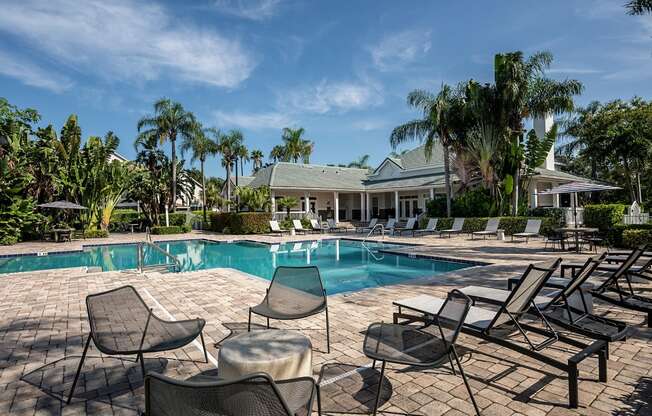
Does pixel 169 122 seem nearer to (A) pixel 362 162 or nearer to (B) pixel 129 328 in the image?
(B) pixel 129 328

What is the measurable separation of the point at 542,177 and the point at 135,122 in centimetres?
3016

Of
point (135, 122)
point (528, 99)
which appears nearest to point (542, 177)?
point (528, 99)

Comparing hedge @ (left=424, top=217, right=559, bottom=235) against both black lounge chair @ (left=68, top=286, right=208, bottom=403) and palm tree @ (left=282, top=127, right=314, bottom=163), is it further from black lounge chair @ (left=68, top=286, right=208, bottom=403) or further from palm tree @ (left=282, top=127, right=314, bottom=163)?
palm tree @ (left=282, top=127, right=314, bottom=163)

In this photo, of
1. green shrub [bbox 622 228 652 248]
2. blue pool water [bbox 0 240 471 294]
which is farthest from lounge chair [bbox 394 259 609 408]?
green shrub [bbox 622 228 652 248]

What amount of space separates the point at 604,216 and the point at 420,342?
16.2 meters

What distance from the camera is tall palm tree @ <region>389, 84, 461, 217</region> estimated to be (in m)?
22.1

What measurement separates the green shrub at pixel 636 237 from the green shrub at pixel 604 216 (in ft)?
6.71

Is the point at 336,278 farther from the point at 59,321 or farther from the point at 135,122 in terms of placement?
the point at 135,122

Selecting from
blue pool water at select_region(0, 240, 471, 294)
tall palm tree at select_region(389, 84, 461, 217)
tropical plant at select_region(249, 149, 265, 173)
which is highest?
tropical plant at select_region(249, 149, 265, 173)

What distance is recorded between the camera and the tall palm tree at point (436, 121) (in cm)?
2206

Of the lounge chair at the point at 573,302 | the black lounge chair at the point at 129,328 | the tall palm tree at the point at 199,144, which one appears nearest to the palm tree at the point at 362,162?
the tall palm tree at the point at 199,144

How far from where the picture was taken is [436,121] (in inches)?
864

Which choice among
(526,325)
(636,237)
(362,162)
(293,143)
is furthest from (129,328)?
(362,162)

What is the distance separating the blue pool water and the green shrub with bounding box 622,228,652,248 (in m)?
6.26
